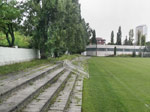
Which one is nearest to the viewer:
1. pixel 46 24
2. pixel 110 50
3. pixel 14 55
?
pixel 14 55

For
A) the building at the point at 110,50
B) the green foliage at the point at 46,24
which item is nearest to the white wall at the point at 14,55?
the green foliage at the point at 46,24

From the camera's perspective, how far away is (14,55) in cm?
984

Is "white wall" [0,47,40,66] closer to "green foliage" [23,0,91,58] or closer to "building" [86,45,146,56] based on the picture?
"green foliage" [23,0,91,58]

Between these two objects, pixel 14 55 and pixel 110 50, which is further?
pixel 110 50

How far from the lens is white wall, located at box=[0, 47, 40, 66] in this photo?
8438 millimetres

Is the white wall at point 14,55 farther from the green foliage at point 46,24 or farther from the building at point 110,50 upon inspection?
the building at point 110,50

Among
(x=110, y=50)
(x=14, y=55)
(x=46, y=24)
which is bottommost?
(x=14, y=55)

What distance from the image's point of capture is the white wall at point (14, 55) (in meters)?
Result: 8.44

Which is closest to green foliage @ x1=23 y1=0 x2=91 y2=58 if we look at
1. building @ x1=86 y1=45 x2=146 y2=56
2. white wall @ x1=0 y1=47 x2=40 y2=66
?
white wall @ x1=0 y1=47 x2=40 y2=66

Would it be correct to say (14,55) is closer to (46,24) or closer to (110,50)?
(46,24)

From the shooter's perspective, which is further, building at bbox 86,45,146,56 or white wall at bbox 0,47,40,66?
building at bbox 86,45,146,56

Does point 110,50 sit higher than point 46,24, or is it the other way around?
point 46,24

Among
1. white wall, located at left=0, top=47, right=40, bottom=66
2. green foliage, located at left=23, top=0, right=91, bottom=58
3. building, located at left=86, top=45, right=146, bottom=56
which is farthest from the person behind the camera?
building, located at left=86, top=45, right=146, bottom=56

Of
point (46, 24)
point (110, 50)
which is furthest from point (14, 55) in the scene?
point (110, 50)
